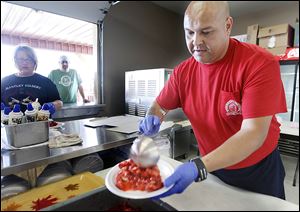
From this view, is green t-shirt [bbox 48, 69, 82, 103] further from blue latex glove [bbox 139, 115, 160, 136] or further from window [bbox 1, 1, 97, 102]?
blue latex glove [bbox 139, 115, 160, 136]

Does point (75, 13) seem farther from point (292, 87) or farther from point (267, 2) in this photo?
point (292, 87)

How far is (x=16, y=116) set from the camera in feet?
1.94

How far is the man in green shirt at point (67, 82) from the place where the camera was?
Result: 54 centimetres

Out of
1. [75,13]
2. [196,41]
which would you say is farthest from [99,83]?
[196,41]

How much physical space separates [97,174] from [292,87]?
306 centimetres

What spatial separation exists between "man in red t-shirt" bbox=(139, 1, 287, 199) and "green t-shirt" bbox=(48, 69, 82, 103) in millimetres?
307

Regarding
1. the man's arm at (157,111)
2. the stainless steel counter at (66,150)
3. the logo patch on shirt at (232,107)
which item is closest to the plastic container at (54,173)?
the stainless steel counter at (66,150)

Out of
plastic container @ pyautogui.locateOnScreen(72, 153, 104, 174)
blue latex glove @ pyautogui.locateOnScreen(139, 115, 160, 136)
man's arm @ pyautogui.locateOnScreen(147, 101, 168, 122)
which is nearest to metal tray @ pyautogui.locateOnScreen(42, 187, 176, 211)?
plastic container @ pyautogui.locateOnScreen(72, 153, 104, 174)

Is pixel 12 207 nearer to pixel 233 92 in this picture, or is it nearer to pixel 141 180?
pixel 141 180

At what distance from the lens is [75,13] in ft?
1.48

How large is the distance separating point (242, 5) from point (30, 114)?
2.25 feet

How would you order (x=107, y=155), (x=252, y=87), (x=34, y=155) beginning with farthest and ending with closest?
1. (x=107, y=155)
2. (x=34, y=155)
3. (x=252, y=87)

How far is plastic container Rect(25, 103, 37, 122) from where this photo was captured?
0.61m

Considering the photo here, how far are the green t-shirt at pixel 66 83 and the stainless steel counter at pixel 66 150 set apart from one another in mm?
201
